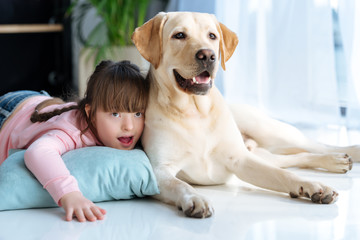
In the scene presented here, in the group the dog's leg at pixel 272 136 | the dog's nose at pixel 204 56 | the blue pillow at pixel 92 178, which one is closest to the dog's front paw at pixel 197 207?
the blue pillow at pixel 92 178

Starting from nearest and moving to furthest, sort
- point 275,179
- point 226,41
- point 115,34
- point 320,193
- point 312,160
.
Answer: point 320,193 → point 275,179 → point 226,41 → point 312,160 → point 115,34

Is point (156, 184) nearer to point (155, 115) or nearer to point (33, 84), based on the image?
point (155, 115)

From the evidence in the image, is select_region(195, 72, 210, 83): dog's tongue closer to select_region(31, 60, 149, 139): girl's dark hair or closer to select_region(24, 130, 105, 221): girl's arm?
select_region(31, 60, 149, 139): girl's dark hair

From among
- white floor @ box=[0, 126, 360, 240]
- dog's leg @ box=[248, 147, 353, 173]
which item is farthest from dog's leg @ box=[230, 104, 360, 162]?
white floor @ box=[0, 126, 360, 240]

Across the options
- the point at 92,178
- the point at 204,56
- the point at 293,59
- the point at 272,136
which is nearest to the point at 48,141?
the point at 92,178

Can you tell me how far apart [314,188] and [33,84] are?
166 inches

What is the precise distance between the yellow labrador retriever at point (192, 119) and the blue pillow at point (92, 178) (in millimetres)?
84

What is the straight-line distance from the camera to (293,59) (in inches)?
137

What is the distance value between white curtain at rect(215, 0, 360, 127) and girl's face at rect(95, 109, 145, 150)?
1664mm

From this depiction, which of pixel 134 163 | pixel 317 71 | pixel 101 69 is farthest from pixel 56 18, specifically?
pixel 134 163

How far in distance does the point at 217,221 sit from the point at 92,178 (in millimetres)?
454

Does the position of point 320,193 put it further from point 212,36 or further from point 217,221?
point 212,36

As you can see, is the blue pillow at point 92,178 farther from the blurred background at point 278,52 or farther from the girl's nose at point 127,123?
the blurred background at point 278,52

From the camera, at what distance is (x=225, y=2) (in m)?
3.88
